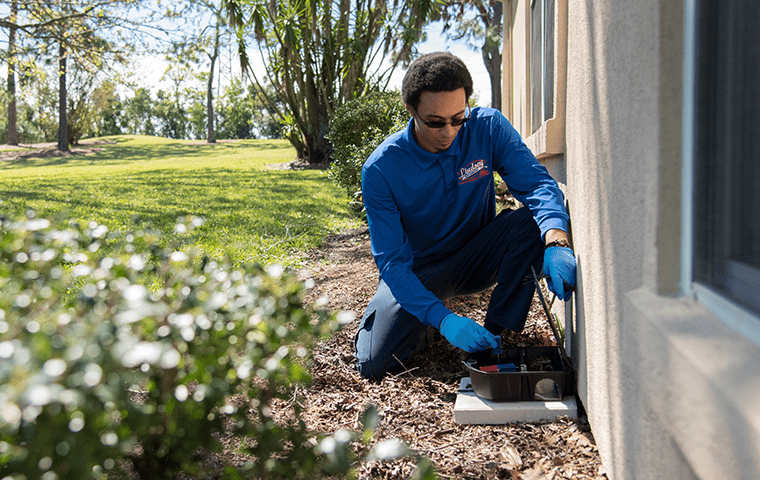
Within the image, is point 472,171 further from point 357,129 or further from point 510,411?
point 357,129

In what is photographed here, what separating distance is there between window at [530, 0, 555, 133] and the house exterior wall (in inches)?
58.4

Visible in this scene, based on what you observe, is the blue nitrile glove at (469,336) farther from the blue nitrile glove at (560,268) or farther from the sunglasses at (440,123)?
the sunglasses at (440,123)

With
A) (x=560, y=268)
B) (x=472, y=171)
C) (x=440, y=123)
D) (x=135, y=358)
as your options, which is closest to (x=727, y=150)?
(x=135, y=358)

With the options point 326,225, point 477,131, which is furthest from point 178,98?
point 477,131

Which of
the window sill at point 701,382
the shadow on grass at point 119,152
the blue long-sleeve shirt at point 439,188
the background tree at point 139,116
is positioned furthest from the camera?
the background tree at point 139,116

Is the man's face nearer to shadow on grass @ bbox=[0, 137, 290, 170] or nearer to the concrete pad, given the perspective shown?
the concrete pad

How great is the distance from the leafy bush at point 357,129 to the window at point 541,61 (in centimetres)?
147

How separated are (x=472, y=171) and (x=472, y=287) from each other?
0.64 metres

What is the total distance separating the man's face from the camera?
2.54 m

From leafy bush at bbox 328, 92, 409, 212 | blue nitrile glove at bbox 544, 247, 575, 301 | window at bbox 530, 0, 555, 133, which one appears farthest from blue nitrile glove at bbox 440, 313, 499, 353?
leafy bush at bbox 328, 92, 409, 212

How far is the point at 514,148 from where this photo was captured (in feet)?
9.17

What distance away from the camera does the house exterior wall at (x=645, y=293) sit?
869 millimetres

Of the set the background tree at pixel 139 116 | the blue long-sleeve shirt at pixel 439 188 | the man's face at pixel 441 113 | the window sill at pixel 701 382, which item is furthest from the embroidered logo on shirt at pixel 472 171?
the background tree at pixel 139 116

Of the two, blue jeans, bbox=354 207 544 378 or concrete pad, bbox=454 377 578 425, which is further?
blue jeans, bbox=354 207 544 378
